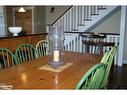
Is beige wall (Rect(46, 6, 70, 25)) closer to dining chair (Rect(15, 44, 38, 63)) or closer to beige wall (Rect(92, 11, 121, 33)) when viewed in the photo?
beige wall (Rect(92, 11, 121, 33))

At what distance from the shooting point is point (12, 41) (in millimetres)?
3918

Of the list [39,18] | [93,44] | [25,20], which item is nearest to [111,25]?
[39,18]

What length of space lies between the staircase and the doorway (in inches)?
95.9

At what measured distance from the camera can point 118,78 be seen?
4156mm

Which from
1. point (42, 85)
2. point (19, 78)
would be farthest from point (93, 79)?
point (19, 78)

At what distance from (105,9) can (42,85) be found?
169 inches

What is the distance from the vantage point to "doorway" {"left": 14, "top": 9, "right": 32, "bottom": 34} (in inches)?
311

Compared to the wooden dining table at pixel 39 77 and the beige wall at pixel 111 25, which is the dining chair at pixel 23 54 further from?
the beige wall at pixel 111 25

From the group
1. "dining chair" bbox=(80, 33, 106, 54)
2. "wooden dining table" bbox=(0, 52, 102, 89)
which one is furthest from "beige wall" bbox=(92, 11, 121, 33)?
"wooden dining table" bbox=(0, 52, 102, 89)

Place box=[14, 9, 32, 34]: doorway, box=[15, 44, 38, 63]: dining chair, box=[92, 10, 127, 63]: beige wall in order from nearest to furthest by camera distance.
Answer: box=[15, 44, 38, 63]: dining chair → box=[92, 10, 127, 63]: beige wall → box=[14, 9, 32, 34]: doorway

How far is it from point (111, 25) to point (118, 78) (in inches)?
115

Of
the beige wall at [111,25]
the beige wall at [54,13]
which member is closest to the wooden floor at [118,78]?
the beige wall at [111,25]

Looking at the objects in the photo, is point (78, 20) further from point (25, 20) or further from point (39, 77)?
point (39, 77)
